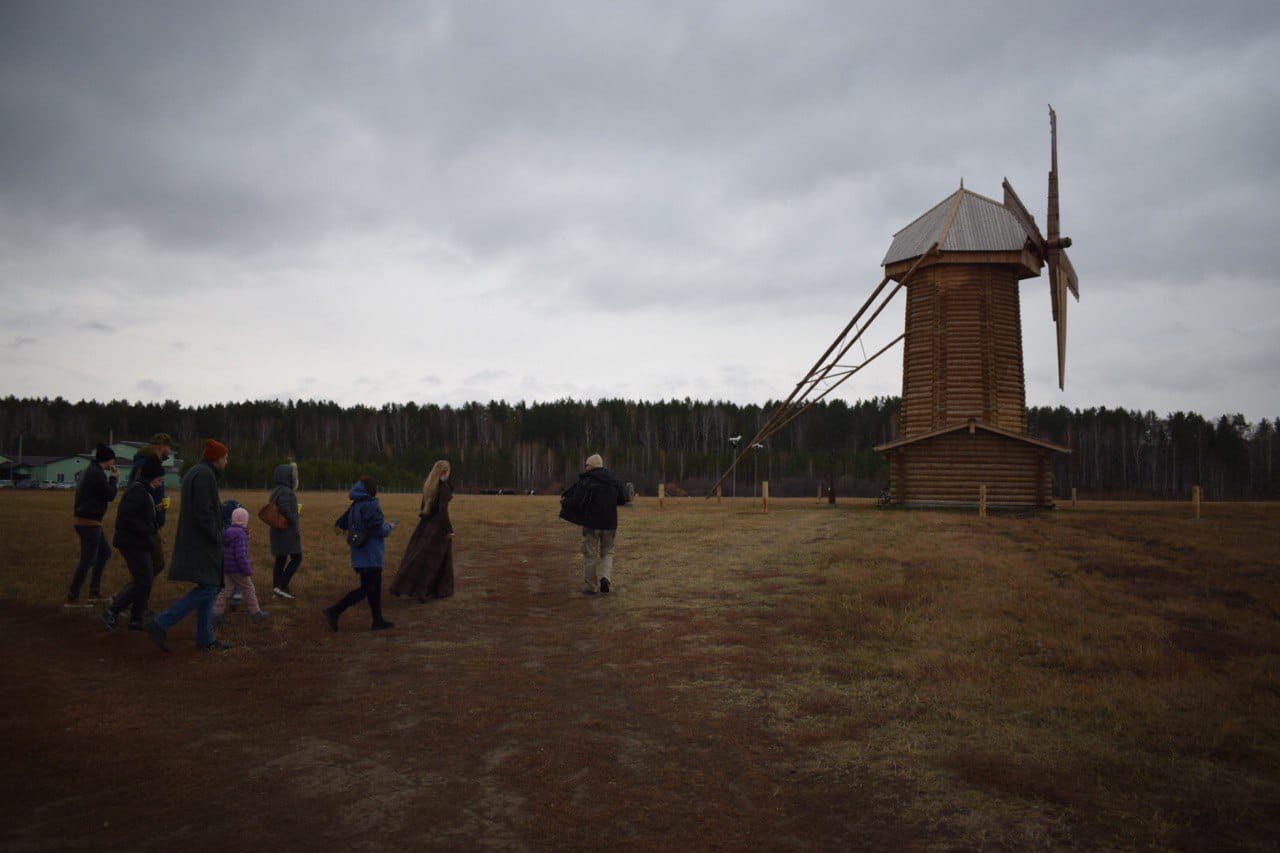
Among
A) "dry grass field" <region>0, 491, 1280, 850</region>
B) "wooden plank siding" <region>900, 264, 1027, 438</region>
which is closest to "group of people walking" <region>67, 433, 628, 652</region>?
"dry grass field" <region>0, 491, 1280, 850</region>

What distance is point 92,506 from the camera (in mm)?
11688

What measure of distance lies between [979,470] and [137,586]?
96.6ft

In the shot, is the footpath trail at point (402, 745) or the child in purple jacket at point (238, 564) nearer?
the footpath trail at point (402, 745)

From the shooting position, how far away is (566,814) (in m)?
5.52

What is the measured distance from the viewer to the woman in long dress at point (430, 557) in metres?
13.2

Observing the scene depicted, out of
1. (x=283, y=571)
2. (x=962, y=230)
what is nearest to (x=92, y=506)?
(x=283, y=571)

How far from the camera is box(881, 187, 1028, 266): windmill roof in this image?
32.2 metres

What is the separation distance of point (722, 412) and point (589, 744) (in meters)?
129

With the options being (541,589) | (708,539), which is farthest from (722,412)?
(541,589)

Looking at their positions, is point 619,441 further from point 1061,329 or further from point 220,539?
point 220,539

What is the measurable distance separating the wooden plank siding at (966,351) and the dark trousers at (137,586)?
93.8 ft

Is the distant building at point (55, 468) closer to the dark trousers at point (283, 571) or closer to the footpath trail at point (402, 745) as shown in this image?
the dark trousers at point (283, 571)

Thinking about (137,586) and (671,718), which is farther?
(137,586)

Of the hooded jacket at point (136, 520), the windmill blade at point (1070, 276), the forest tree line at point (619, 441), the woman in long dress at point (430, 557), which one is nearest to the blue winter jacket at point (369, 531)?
the woman in long dress at point (430, 557)
